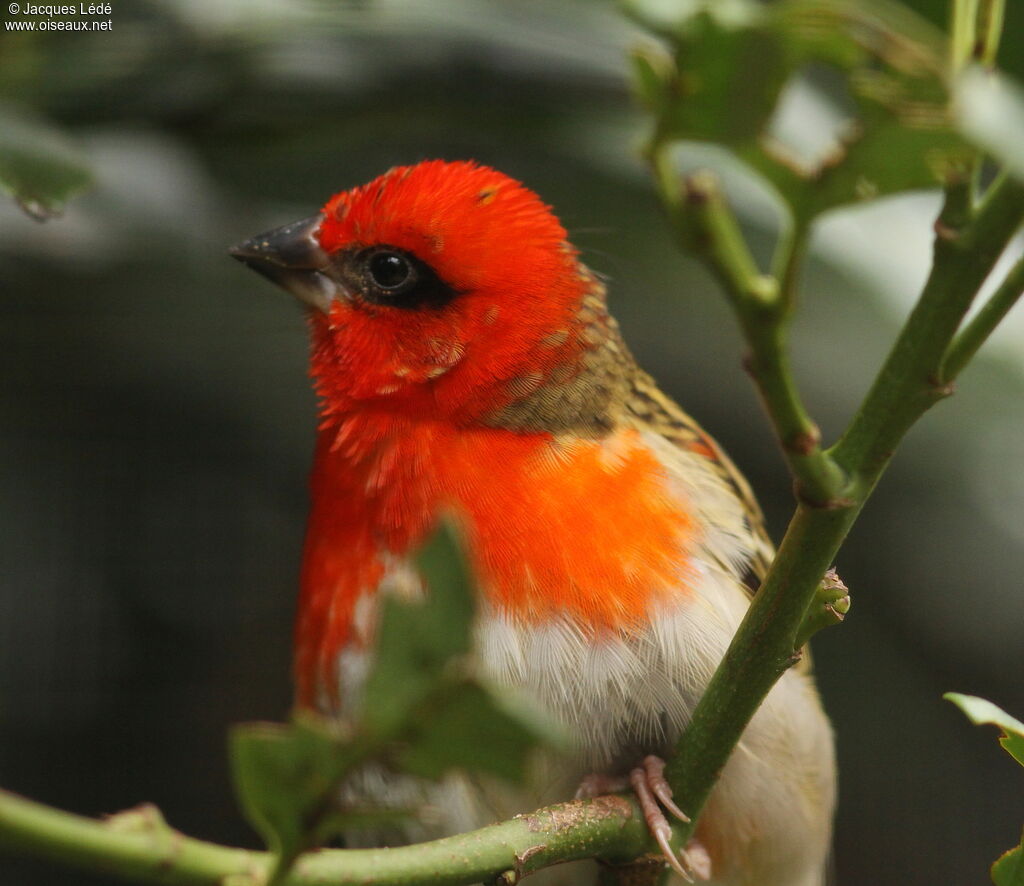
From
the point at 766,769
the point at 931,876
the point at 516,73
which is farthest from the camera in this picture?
the point at 931,876

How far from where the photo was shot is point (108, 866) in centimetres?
56

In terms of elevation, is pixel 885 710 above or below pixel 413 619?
below

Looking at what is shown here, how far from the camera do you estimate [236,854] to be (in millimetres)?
609

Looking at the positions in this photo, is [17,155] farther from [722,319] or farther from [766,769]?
[722,319]

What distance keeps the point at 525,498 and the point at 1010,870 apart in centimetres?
85

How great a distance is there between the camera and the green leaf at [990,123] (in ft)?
1.57

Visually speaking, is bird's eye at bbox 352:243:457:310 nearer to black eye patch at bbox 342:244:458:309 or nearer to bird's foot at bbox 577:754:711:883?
black eye patch at bbox 342:244:458:309

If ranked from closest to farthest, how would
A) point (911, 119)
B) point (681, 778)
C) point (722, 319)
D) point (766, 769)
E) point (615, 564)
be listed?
point (911, 119) < point (681, 778) < point (615, 564) < point (766, 769) < point (722, 319)

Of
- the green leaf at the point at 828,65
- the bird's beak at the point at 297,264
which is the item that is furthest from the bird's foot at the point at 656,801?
the bird's beak at the point at 297,264

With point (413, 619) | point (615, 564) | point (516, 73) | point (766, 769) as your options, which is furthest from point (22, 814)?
point (516, 73)

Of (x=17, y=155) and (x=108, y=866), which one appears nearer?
(x=108, y=866)

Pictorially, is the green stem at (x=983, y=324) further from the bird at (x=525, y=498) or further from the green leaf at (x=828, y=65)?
→ the bird at (x=525, y=498)

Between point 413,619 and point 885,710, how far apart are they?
2.81 meters

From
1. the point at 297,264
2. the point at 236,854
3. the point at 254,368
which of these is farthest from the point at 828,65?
the point at 254,368
